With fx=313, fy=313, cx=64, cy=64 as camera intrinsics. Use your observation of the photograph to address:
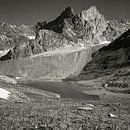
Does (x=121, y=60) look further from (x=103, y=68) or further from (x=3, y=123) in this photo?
(x=3, y=123)

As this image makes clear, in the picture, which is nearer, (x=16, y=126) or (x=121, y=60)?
(x=16, y=126)

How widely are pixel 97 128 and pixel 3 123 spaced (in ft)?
25.8

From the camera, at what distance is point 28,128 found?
24.8m

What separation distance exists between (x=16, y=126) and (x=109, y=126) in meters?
8.24

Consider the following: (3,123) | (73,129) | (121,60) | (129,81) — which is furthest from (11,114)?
(121,60)

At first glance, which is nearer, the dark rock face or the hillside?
the hillside

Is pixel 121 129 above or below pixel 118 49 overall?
below

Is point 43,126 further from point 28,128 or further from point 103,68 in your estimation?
point 103,68

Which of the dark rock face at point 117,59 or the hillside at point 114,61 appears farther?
the dark rock face at point 117,59

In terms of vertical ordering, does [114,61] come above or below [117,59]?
below

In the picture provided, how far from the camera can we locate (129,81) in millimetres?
119125

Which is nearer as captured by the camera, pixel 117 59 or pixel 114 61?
pixel 114 61

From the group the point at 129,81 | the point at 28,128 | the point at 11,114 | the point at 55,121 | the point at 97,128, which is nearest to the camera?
the point at 28,128

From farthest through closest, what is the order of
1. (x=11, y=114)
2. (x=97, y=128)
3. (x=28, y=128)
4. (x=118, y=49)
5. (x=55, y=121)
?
(x=118, y=49) < (x=11, y=114) < (x=55, y=121) < (x=97, y=128) < (x=28, y=128)
